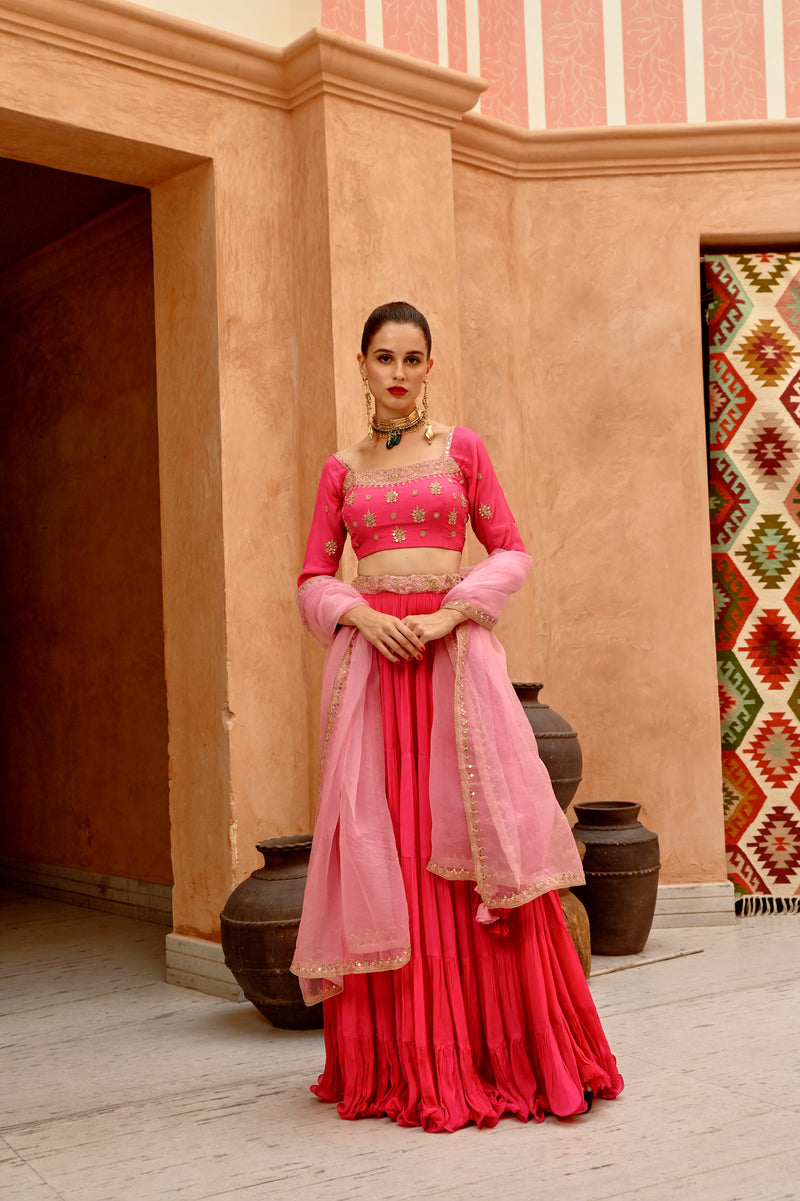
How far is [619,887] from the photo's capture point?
173 inches

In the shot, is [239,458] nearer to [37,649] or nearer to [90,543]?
[90,543]

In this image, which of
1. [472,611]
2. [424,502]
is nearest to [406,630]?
[472,611]

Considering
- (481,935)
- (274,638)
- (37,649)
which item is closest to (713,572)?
(274,638)

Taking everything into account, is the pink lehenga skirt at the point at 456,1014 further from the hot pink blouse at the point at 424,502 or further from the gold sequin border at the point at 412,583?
the hot pink blouse at the point at 424,502

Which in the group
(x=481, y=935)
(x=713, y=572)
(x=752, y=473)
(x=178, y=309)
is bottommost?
(x=481, y=935)

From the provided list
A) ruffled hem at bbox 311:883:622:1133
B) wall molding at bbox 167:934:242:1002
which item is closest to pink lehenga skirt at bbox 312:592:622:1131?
ruffled hem at bbox 311:883:622:1133

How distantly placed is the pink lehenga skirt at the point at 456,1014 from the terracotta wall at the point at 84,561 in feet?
9.13

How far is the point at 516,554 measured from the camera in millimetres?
2984

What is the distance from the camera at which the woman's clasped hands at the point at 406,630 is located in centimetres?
282

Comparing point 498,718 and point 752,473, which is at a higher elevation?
point 752,473

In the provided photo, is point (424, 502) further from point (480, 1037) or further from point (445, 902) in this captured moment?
point (480, 1037)

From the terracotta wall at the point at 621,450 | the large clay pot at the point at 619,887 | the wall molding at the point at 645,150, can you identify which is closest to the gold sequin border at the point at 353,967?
the large clay pot at the point at 619,887

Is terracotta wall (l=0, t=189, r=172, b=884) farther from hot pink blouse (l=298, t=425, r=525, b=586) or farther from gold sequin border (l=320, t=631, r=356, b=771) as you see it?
gold sequin border (l=320, t=631, r=356, b=771)

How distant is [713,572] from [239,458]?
2.15m
